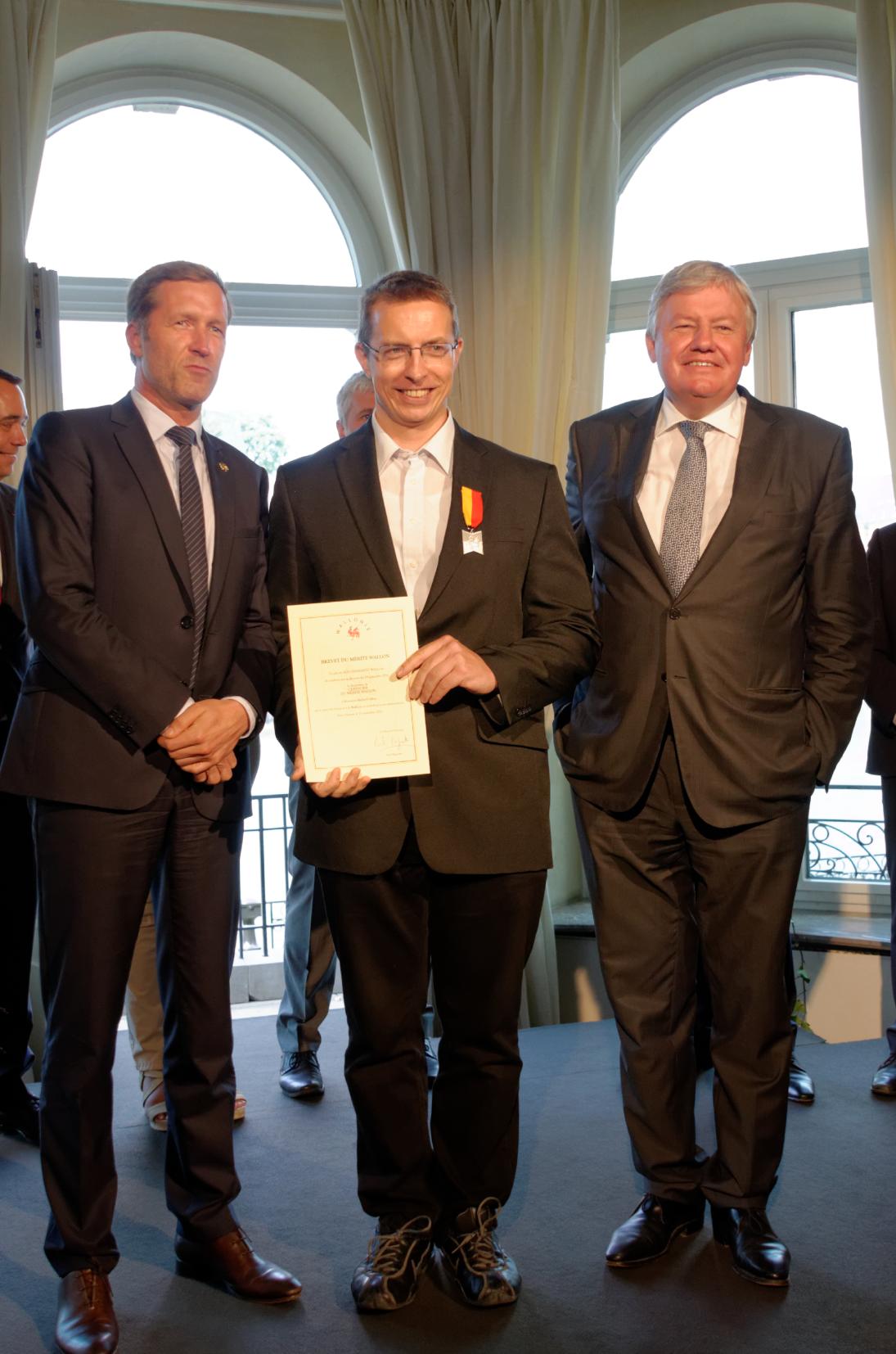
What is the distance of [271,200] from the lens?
16.7 feet

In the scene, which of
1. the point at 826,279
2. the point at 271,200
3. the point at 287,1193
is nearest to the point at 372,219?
the point at 271,200

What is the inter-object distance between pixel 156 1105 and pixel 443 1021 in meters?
1.32

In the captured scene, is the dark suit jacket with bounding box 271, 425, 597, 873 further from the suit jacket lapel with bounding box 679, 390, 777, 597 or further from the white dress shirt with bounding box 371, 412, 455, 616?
the suit jacket lapel with bounding box 679, 390, 777, 597

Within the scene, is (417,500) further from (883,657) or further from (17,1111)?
(17,1111)

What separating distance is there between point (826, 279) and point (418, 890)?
11.3 ft

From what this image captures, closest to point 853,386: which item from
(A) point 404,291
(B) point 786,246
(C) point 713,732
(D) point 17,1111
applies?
(B) point 786,246

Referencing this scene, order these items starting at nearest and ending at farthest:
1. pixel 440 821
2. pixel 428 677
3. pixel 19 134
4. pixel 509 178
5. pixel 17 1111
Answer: pixel 428 677 → pixel 440 821 → pixel 17 1111 → pixel 19 134 → pixel 509 178

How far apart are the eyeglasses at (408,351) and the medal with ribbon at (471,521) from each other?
0.25m

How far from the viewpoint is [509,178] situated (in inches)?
181

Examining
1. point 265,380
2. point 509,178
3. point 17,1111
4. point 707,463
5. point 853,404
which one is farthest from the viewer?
point 265,380

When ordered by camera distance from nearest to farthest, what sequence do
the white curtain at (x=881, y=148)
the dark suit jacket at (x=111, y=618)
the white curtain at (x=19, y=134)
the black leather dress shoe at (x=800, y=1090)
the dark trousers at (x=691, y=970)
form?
1. the dark suit jacket at (x=111, y=618)
2. the dark trousers at (x=691, y=970)
3. the black leather dress shoe at (x=800, y=1090)
4. the white curtain at (x=19, y=134)
5. the white curtain at (x=881, y=148)

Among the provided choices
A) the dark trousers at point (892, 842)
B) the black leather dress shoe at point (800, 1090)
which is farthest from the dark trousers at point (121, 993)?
the dark trousers at point (892, 842)

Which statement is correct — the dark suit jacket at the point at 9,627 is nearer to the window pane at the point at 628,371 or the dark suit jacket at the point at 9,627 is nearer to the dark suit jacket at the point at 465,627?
the dark suit jacket at the point at 465,627

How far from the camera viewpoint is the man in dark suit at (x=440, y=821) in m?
2.32
